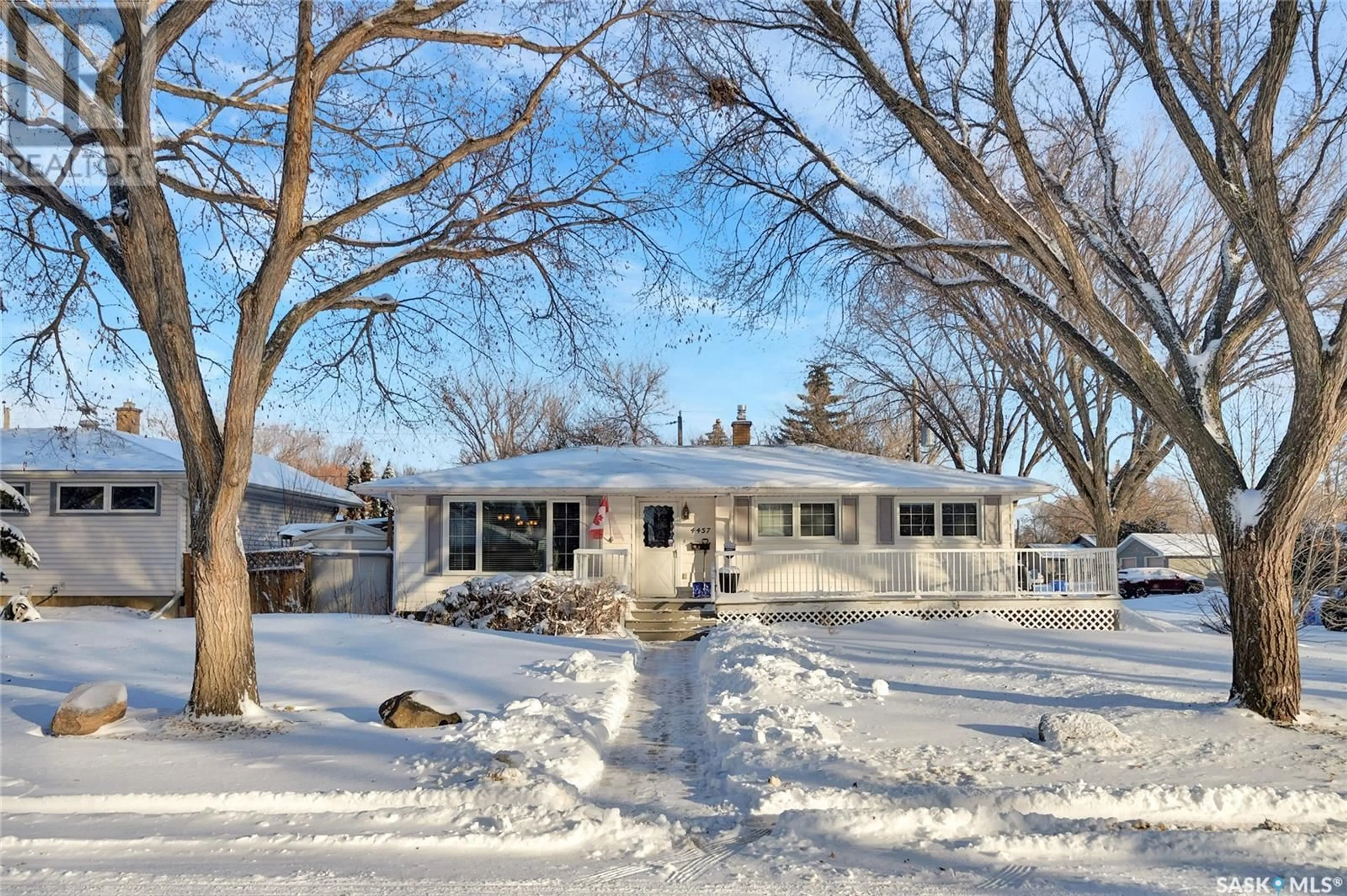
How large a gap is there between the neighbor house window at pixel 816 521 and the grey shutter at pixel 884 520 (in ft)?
2.62

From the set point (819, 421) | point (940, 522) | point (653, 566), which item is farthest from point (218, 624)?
point (819, 421)

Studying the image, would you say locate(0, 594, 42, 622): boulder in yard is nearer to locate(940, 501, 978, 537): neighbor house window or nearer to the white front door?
the white front door

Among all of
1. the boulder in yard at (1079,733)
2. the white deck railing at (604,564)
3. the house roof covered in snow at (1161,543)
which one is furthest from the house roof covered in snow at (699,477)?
the house roof covered in snow at (1161,543)

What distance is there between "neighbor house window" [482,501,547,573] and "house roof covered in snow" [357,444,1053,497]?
20.4 inches

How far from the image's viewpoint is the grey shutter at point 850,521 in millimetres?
18031

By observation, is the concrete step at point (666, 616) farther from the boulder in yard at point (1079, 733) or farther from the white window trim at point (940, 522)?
the boulder in yard at point (1079, 733)

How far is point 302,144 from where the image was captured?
8203 millimetres

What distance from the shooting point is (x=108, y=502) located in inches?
774

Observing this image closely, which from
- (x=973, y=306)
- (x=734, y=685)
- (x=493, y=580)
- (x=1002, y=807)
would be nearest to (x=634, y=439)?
(x=973, y=306)

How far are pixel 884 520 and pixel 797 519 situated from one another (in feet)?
5.38

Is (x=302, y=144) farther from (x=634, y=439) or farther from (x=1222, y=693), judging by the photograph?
(x=634, y=439)

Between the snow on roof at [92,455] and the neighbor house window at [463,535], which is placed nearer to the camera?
the neighbor house window at [463,535]

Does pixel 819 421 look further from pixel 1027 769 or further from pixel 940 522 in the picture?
pixel 1027 769

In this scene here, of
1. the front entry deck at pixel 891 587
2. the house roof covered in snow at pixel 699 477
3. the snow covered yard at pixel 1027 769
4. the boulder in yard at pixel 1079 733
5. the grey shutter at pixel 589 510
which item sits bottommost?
the snow covered yard at pixel 1027 769
